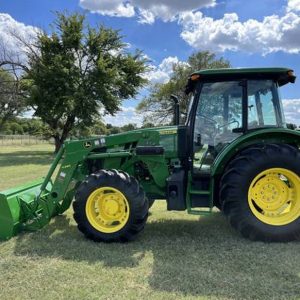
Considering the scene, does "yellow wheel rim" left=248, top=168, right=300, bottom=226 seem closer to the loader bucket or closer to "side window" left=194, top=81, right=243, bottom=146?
"side window" left=194, top=81, right=243, bottom=146

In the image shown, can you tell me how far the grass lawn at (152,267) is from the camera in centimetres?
392

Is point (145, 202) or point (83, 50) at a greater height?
point (83, 50)

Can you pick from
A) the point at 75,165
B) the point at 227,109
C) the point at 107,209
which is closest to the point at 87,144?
the point at 75,165

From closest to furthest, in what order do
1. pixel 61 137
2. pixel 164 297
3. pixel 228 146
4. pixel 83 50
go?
pixel 164 297 < pixel 228 146 < pixel 83 50 < pixel 61 137

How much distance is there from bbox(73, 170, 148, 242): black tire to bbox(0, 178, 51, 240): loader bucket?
97cm

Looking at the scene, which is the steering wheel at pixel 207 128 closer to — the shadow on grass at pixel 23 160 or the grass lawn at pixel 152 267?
the grass lawn at pixel 152 267

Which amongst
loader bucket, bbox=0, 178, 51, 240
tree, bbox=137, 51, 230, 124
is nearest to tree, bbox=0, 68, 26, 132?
tree, bbox=137, 51, 230, 124

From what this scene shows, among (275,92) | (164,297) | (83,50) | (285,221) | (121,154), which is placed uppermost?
(83,50)

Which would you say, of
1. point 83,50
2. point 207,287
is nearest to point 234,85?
point 207,287

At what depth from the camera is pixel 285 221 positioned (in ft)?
17.9

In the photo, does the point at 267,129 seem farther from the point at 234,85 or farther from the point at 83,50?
the point at 83,50

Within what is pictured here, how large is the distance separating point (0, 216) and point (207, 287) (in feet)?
11.0

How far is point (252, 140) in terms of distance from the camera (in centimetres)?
566

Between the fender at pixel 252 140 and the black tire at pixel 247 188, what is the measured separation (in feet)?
0.75
